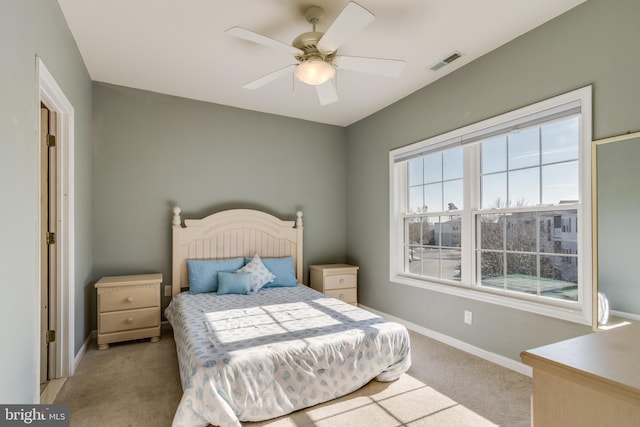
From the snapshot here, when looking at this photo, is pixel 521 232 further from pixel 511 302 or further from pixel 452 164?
pixel 452 164

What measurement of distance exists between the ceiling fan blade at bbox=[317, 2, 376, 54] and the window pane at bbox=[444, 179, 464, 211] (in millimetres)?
1911

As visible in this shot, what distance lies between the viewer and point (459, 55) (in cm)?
292

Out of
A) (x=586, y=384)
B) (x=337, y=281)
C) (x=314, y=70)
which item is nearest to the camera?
(x=586, y=384)

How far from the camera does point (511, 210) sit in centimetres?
285

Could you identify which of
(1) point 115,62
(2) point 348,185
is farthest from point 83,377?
(2) point 348,185

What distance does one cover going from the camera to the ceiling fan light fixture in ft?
7.48

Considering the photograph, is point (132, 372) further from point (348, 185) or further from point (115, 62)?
point (348, 185)

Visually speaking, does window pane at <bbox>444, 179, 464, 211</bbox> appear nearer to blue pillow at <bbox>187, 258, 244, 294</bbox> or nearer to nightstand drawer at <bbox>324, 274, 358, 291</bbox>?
nightstand drawer at <bbox>324, 274, 358, 291</bbox>

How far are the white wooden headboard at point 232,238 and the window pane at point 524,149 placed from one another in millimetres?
2552

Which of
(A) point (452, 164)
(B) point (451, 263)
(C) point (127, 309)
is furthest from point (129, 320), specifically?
(A) point (452, 164)

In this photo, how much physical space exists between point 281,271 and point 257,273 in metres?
0.36

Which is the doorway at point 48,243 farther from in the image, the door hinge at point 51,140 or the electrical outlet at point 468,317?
the electrical outlet at point 468,317

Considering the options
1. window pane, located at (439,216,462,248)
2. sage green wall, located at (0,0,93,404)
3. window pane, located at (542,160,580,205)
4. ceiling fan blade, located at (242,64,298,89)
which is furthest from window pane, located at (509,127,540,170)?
sage green wall, located at (0,0,93,404)

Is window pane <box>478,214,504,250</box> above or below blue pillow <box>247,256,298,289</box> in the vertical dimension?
above
